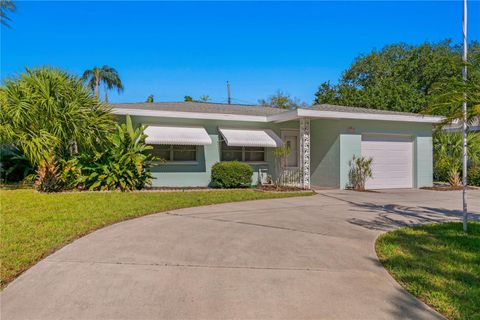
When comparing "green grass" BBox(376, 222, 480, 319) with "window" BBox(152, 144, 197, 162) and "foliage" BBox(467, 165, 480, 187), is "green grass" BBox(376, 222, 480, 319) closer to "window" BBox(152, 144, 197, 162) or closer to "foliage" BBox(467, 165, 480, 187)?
"window" BBox(152, 144, 197, 162)

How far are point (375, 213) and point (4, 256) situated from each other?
28.2ft

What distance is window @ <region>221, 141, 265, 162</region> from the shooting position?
1670 cm

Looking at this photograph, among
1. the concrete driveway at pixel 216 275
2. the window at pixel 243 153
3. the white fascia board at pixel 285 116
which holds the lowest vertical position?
the concrete driveway at pixel 216 275

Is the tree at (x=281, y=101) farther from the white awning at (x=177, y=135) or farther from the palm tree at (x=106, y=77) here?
the white awning at (x=177, y=135)

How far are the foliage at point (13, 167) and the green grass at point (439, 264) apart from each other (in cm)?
1655

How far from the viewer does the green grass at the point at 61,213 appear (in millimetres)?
5562

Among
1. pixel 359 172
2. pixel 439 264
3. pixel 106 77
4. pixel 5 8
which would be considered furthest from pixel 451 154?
pixel 106 77

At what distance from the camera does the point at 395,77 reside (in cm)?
3944

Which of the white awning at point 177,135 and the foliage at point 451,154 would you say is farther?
the foliage at point 451,154

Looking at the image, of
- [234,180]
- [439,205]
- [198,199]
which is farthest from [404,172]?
[198,199]

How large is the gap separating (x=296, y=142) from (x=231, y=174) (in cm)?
480

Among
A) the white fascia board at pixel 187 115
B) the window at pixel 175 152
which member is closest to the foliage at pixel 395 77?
the white fascia board at pixel 187 115

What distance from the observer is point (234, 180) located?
15.0 meters

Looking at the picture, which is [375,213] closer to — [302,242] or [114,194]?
[302,242]
